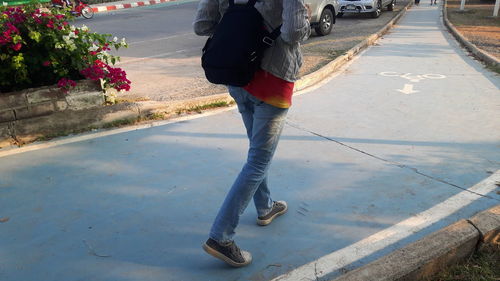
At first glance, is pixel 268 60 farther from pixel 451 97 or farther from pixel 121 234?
pixel 451 97

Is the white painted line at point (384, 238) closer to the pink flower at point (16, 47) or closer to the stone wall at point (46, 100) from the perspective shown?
the stone wall at point (46, 100)

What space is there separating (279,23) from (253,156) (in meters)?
0.75

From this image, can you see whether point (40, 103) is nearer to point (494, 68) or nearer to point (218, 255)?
point (218, 255)

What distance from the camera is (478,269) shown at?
2.61 meters

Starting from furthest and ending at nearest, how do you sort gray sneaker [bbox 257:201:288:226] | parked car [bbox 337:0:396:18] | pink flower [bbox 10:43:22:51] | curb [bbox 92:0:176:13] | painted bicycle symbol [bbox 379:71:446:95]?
curb [bbox 92:0:176:13] → parked car [bbox 337:0:396:18] → painted bicycle symbol [bbox 379:71:446:95] → pink flower [bbox 10:43:22:51] → gray sneaker [bbox 257:201:288:226]

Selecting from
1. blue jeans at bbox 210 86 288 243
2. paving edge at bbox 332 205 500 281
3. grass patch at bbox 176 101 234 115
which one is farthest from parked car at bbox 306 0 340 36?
blue jeans at bbox 210 86 288 243

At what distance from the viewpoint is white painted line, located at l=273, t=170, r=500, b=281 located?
2549 mm

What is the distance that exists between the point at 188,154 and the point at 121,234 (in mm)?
1413

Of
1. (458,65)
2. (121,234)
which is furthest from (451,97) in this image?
(121,234)

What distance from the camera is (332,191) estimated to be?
3492 mm

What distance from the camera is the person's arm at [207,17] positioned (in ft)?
7.99

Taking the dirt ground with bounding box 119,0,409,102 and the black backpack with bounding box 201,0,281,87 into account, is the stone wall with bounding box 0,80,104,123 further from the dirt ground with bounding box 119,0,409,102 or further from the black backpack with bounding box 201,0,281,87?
the black backpack with bounding box 201,0,281,87

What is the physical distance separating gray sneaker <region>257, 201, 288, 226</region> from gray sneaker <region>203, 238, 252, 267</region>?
492 mm

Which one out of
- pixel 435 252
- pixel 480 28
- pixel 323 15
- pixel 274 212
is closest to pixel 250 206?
pixel 274 212
